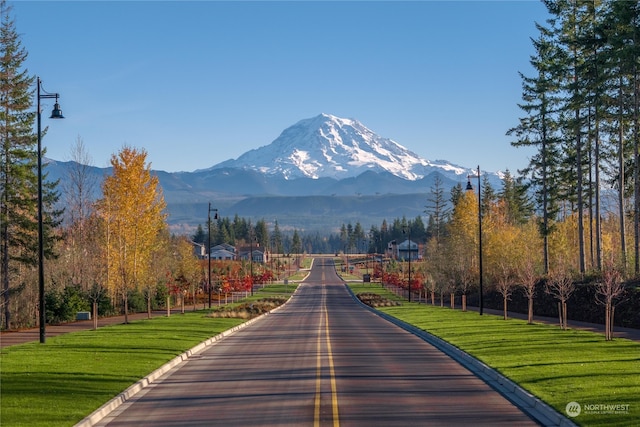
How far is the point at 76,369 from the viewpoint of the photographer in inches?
837

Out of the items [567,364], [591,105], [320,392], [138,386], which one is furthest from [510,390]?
[591,105]

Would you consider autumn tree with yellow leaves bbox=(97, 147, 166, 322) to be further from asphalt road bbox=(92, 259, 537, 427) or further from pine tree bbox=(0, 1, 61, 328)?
asphalt road bbox=(92, 259, 537, 427)

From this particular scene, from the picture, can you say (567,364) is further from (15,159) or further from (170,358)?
(15,159)

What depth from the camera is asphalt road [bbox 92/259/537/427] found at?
14.4 metres

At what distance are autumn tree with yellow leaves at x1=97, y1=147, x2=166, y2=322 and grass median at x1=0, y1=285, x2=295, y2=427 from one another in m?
17.8

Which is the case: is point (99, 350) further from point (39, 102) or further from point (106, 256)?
point (106, 256)

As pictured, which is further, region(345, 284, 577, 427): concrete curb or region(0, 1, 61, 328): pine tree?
region(0, 1, 61, 328): pine tree

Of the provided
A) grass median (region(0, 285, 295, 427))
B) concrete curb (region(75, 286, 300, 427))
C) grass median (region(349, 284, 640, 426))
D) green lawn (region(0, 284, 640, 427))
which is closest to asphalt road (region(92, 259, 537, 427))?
concrete curb (region(75, 286, 300, 427))

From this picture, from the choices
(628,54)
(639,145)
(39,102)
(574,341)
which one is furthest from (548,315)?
(39,102)

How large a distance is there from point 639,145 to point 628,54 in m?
6.96

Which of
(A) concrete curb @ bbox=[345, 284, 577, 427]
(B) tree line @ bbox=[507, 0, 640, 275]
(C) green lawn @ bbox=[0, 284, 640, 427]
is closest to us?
(A) concrete curb @ bbox=[345, 284, 577, 427]

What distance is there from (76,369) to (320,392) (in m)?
7.55

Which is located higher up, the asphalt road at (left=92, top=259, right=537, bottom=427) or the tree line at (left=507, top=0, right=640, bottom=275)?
the tree line at (left=507, top=0, right=640, bottom=275)

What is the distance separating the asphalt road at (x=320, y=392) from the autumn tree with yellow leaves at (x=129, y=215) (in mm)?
26040
